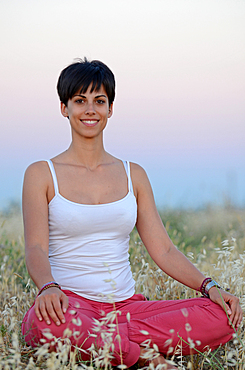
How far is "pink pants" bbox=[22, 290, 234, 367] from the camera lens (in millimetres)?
2330

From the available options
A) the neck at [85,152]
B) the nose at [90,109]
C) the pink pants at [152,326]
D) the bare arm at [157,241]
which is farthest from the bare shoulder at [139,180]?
the pink pants at [152,326]

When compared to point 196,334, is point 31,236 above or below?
above

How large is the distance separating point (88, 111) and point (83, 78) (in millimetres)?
219

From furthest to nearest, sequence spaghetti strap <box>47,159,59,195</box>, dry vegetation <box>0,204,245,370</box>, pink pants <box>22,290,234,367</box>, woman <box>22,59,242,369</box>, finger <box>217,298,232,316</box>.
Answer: spaghetti strap <box>47,159,59,195</box>
finger <box>217,298,232,316</box>
woman <box>22,59,242,369</box>
pink pants <box>22,290,234,367</box>
dry vegetation <box>0,204,245,370</box>

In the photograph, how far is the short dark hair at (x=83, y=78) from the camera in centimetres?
289

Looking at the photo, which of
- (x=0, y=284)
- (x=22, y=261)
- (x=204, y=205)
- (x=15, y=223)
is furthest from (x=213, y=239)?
(x=0, y=284)

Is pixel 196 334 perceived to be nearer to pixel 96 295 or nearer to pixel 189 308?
pixel 189 308

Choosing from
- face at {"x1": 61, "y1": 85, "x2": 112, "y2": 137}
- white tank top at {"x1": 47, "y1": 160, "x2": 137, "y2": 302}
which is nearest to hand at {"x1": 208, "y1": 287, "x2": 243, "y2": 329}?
white tank top at {"x1": 47, "y1": 160, "x2": 137, "y2": 302}

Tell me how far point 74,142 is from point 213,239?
4.53 meters

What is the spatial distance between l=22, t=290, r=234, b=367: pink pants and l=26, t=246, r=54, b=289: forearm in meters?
0.16

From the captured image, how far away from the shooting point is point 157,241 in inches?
121

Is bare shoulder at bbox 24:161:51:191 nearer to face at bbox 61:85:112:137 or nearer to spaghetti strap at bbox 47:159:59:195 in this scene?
spaghetti strap at bbox 47:159:59:195

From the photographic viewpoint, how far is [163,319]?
8.34ft

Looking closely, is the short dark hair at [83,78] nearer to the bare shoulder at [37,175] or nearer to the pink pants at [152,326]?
the bare shoulder at [37,175]
